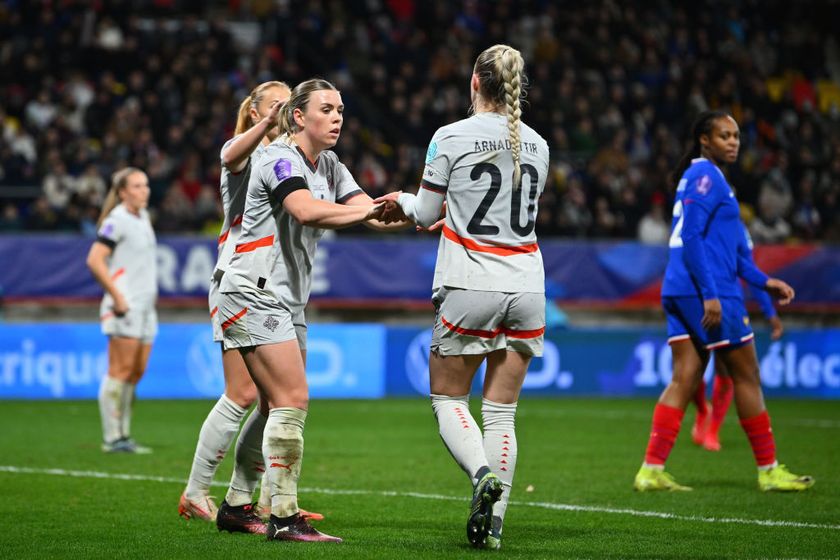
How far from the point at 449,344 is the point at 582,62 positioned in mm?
19987

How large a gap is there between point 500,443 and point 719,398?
224 inches

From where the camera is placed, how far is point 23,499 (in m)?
7.57

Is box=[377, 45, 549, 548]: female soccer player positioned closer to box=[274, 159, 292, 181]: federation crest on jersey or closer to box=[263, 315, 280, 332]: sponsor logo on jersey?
box=[274, 159, 292, 181]: federation crest on jersey

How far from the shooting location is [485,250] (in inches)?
226

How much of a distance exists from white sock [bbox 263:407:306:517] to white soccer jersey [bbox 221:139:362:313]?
21.2 inches

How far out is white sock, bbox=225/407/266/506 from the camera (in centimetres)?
643

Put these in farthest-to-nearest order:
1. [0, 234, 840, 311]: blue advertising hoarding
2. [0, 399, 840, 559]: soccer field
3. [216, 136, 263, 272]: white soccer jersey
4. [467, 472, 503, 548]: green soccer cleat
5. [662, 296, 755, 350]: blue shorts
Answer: [0, 234, 840, 311]: blue advertising hoarding
[662, 296, 755, 350]: blue shorts
[216, 136, 263, 272]: white soccer jersey
[0, 399, 840, 559]: soccer field
[467, 472, 503, 548]: green soccer cleat

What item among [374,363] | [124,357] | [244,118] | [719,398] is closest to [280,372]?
[244,118]

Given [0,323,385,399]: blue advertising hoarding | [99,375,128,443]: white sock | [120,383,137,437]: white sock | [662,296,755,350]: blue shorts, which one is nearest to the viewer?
[662,296,755,350]: blue shorts

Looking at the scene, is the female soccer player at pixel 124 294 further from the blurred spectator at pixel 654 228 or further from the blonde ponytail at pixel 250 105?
the blurred spectator at pixel 654 228

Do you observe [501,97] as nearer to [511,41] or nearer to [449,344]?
[449,344]

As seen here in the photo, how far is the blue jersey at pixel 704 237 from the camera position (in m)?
8.03

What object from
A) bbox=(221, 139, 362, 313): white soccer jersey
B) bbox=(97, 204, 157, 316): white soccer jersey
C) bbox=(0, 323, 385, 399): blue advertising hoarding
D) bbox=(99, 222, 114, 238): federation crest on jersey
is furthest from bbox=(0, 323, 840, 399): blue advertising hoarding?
A: bbox=(221, 139, 362, 313): white soccer jersey


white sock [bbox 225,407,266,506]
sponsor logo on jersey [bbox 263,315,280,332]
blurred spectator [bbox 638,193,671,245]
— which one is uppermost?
blurred spectator [bbox 638,193,671,245]
